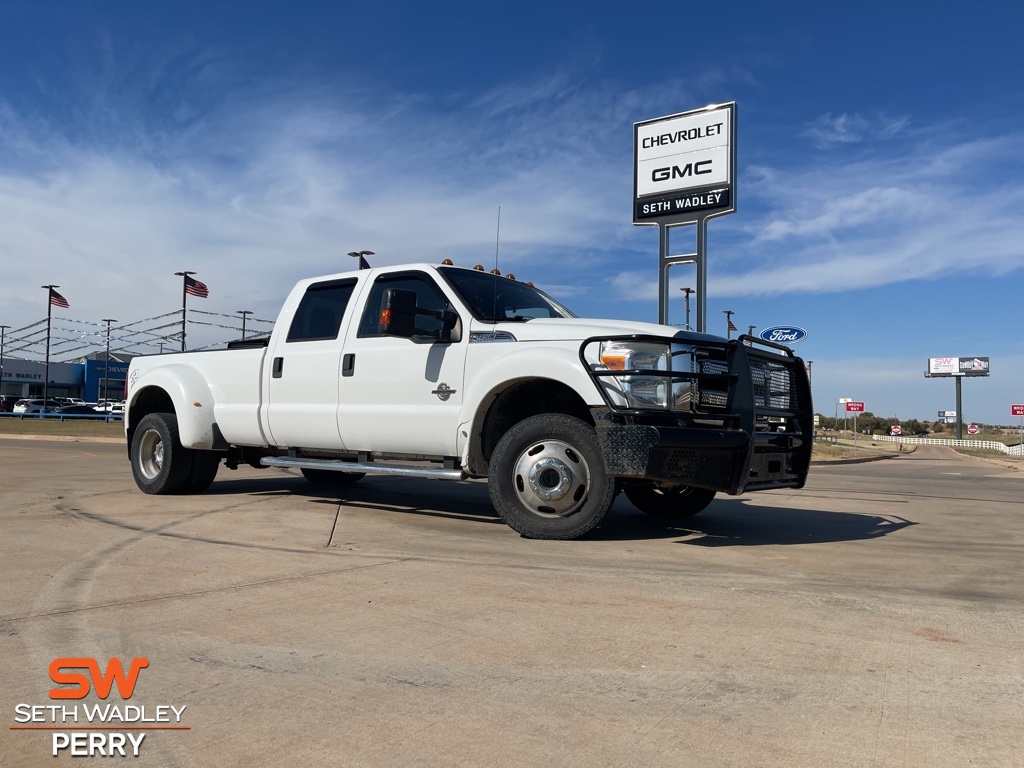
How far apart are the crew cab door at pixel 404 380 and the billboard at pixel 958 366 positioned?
122707mm

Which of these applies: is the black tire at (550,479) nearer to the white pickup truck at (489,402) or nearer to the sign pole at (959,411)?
the white pickup truck at (489,402)

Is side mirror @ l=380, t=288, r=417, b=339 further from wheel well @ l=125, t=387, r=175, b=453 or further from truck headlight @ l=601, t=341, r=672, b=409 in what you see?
wheel well @ l=125, t=387, r=175, b=453

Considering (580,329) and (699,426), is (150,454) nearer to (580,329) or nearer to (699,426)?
(580,329)

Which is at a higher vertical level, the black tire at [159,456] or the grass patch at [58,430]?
the black tire at [159,456]

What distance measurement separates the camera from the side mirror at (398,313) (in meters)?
6.29

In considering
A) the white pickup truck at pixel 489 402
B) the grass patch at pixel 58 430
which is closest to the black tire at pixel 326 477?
the white pickup truck at pixel 489 402

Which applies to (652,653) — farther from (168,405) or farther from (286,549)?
(168,405)

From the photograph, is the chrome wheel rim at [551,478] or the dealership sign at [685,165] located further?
the dealership sign at [685,165]

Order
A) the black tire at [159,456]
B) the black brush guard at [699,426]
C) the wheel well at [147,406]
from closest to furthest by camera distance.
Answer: the black brush guard at [699,426] < the black tire at [159,456] < the wheel well at [147,406]

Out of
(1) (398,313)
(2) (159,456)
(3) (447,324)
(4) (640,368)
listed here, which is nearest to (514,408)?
(3) (447,324)

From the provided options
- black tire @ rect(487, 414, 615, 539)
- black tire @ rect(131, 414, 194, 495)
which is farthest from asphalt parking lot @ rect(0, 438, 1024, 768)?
black tire @ rect(131, 414, 194, 495)

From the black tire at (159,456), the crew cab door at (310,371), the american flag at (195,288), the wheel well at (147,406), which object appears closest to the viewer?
the crew cab door at (310,371)

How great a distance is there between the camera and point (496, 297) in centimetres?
704

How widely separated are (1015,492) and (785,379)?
9.25 m
